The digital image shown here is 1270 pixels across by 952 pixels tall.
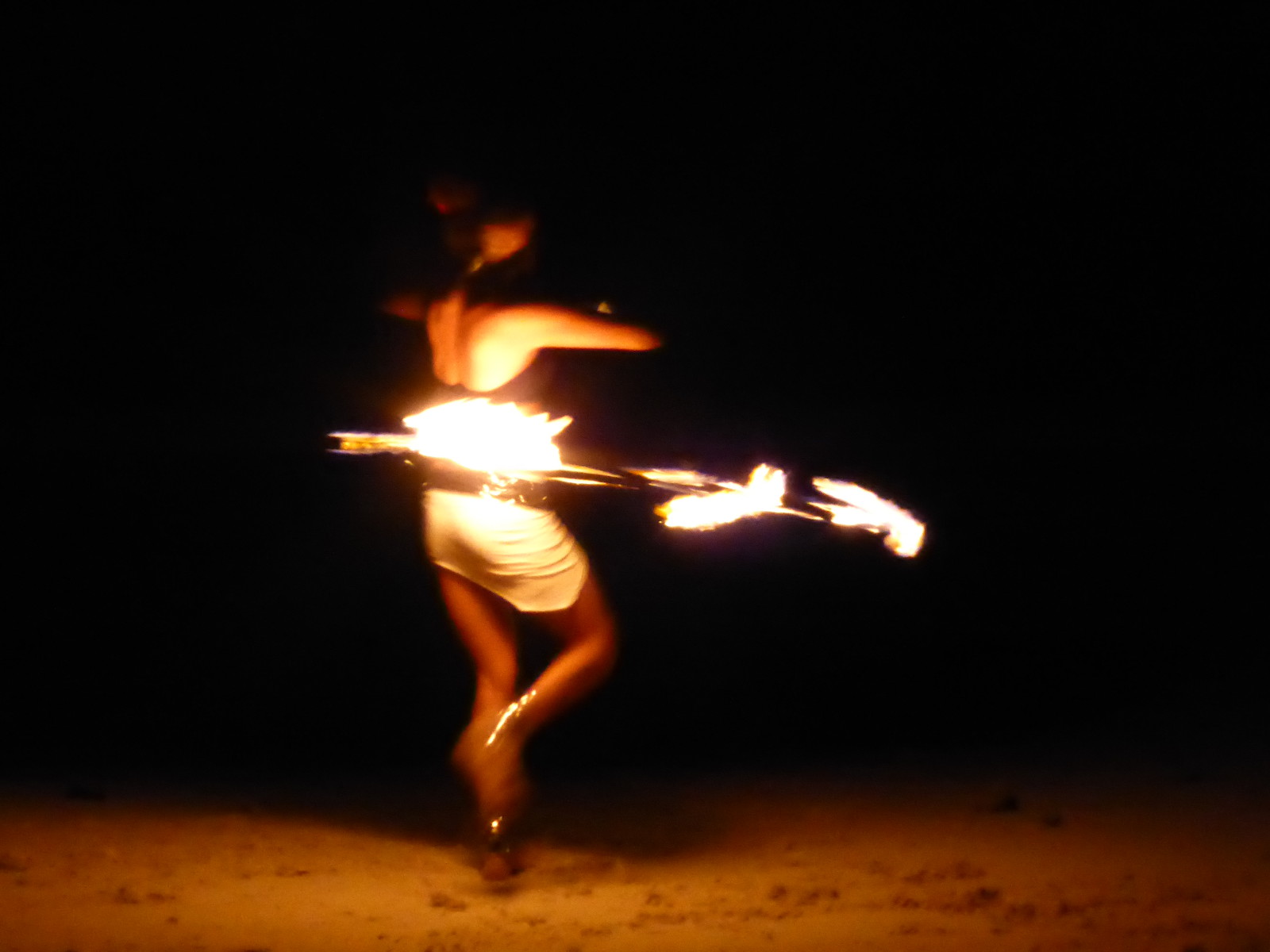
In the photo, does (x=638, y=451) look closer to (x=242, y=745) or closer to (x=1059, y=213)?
(x=1059, y=213)

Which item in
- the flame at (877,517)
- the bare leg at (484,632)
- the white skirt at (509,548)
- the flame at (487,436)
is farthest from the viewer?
the bare leg at (484,632)

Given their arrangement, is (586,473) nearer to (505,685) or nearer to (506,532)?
(506,532)

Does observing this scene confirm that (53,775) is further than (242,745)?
No

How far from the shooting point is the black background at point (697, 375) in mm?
8586

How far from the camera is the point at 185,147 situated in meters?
10.4

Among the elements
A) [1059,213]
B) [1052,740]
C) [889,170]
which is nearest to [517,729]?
[1052,740]

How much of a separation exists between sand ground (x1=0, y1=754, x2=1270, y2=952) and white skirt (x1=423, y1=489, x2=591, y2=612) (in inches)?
37.3

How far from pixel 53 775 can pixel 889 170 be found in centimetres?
735

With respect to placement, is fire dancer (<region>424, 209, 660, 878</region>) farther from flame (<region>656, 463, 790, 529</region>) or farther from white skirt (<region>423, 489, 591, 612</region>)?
flame (<region>656, 463, 790, 529</region>)

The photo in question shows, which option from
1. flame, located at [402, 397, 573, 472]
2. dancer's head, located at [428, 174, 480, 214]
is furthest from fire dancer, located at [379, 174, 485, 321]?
flame, located at [402, 397, 573, 472]

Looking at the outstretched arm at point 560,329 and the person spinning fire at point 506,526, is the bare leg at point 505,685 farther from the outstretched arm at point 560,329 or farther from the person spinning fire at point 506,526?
the outstretched arm at point 560,329

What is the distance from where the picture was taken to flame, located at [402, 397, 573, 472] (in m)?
5.24

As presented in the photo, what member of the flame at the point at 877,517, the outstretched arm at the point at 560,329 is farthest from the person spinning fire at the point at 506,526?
the flame at the point at 877,517

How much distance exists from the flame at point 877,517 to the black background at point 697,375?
1129 millimetres
